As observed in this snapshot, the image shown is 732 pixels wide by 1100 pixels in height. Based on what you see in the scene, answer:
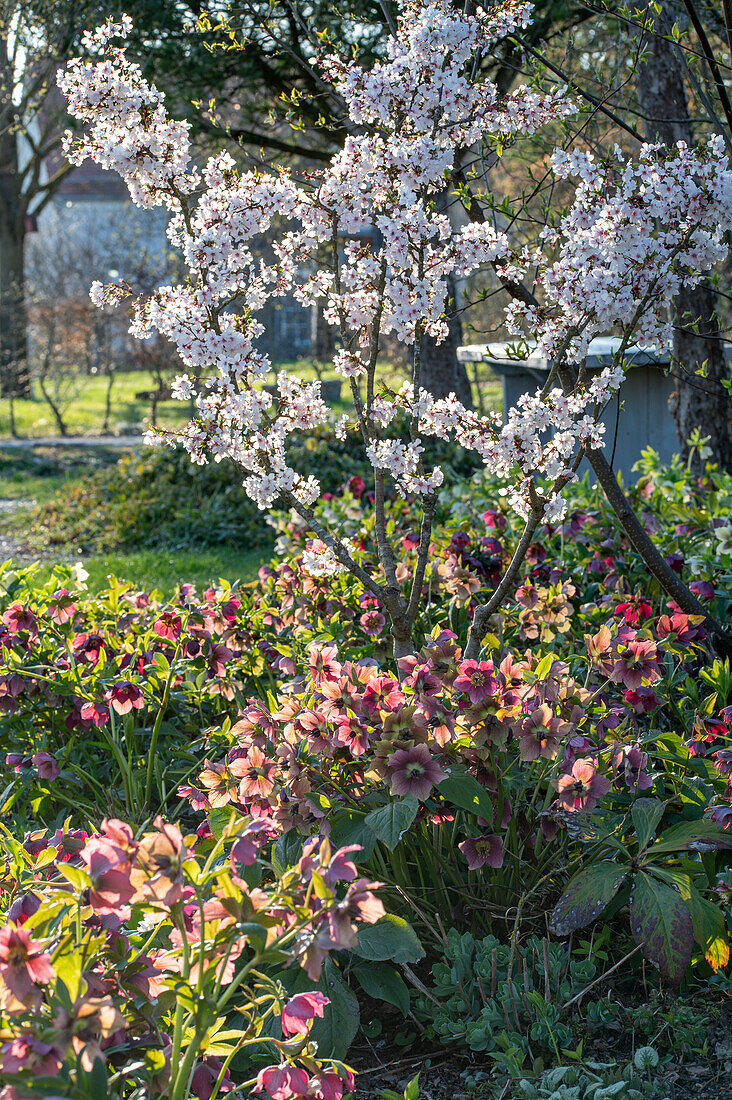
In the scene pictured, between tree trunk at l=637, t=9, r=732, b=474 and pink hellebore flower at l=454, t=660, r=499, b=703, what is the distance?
94.1 inches

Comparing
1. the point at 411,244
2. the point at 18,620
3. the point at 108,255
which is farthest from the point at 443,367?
the point at 108,255

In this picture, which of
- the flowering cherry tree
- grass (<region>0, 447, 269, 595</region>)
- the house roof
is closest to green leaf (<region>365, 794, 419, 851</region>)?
the flowering cherry tree

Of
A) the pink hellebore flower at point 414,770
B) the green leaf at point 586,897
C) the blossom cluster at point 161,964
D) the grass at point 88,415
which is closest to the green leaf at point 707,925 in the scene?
the green leaf at point 586,897

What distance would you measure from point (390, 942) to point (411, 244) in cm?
148

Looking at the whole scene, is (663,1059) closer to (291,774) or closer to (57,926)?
(291,774)

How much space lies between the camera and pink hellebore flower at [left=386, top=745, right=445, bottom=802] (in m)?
1.72

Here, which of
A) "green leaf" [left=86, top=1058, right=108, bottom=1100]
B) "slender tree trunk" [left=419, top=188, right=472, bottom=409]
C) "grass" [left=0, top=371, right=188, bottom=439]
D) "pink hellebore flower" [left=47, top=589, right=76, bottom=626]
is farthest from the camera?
"grass" [left=0, top=371, right=188, bottom=439]

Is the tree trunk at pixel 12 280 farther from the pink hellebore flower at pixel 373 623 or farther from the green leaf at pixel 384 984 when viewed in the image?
the green leaf at pixel 384 984

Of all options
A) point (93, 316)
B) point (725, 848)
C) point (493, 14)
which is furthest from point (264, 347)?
point (725, 848)

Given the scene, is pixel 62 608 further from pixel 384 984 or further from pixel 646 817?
pixel 646 817

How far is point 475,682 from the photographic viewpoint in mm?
1890

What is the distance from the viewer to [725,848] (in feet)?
5.81

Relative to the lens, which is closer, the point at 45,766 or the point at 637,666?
the point at 637,666

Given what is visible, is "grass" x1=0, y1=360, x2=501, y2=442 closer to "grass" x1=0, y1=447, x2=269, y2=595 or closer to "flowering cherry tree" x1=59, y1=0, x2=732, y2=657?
"grass" x1=0, y1=447, x2=269, y2=595
